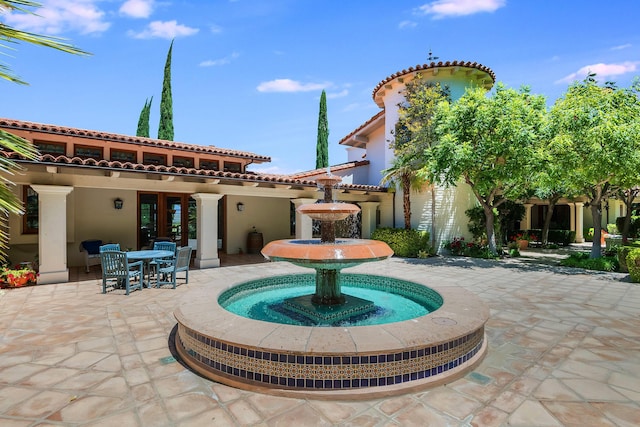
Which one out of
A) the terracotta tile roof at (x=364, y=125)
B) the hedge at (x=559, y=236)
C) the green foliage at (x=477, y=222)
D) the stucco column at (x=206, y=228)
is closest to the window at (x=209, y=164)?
the stucco column at (x=206, y=228)

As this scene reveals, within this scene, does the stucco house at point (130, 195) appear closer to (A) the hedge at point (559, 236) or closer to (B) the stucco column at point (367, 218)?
(B) the stucco column at point (367, 218)

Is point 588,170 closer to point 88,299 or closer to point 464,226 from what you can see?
point 464,226

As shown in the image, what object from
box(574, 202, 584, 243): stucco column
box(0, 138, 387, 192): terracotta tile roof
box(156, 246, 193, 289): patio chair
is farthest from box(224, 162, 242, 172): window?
box(574, 202, 584, 243): stucco column

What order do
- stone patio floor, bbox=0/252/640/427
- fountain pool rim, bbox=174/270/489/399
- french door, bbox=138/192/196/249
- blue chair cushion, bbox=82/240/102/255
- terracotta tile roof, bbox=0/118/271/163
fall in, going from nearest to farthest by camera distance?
stone patio floor, bbox=0/252/640/427
fountain pool rim, bbox=174/270/489/399
terracotta tile roof, bbox=0/118/271/163
blue chair cushion, bbox=82/240/102/255
french door, bbox=138/192/196/249

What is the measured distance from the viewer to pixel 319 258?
4742mm

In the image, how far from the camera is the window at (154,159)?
13188 mm

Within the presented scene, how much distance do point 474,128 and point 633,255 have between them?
20.8ft

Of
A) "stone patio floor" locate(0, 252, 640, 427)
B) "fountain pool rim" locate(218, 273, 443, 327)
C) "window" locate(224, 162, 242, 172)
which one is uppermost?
"window" locate(224, 162, 242, 172)

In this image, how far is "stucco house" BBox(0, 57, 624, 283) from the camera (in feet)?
29.2

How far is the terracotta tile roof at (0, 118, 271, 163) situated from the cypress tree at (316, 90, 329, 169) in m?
11.7

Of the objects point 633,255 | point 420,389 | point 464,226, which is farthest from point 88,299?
point 464,226

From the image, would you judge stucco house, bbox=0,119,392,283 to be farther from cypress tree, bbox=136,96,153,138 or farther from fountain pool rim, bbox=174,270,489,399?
cypress tree, bbox=136,96,153,138

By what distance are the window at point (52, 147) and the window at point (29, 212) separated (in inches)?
57.0

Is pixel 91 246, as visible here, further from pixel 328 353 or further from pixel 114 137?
pixel 328 353
